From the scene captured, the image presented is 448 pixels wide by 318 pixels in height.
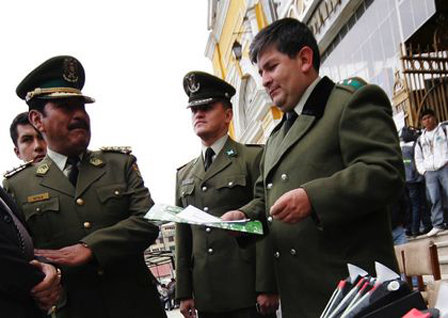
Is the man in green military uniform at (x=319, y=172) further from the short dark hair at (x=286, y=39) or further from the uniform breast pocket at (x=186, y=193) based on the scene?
Answer: the uniform breast pocket at (x=186, y=193)

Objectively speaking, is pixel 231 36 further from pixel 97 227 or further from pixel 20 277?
pixel 20 277

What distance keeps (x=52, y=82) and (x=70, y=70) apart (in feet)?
0.38

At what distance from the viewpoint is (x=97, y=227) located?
2.50 m

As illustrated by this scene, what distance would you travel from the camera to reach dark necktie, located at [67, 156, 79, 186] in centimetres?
259

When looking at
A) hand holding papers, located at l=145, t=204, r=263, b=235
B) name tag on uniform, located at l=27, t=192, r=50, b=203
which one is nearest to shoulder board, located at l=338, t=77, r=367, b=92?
hand holding papers, located at l=145, t=204, r=263, b=235

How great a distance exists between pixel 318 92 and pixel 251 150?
51.8 inches

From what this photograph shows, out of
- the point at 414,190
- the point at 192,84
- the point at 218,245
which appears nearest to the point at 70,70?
the point at 192,84

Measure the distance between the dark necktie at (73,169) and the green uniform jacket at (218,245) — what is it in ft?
3.06

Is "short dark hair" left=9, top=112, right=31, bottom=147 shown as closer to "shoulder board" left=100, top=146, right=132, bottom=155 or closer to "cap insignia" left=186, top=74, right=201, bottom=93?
"cap insignia" left=186, top=74, right=201, bottom=93

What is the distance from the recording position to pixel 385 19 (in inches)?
360

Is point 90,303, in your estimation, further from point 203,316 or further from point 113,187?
point 203,316

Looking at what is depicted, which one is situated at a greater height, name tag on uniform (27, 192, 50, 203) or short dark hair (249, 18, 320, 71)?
short dark hair (249, 18, 320, 71)

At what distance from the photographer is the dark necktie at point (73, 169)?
2.59 m

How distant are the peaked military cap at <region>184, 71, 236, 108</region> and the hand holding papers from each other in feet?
5.03
